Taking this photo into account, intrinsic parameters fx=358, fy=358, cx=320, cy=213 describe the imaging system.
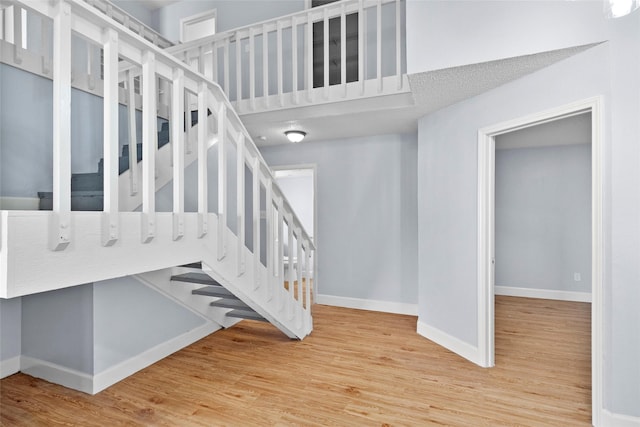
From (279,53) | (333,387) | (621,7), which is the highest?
(279,53)

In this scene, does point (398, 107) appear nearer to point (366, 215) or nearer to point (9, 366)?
point (366, 215)

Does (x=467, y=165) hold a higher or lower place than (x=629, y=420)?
higher

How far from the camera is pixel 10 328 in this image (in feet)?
9.11

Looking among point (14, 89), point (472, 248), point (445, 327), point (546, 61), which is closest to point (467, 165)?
point (472, 248)

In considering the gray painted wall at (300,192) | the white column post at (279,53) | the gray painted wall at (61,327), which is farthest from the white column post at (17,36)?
the gray painted wall at (300,192)

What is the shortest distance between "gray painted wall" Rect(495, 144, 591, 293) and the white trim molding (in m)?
3.47

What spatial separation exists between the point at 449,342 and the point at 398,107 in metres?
2.24

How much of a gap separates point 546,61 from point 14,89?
12.0ft

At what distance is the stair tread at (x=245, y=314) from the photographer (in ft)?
11.0

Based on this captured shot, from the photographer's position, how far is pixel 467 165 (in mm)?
3148

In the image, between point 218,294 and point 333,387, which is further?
point 218,294

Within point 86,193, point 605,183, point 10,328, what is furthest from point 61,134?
point 605,183

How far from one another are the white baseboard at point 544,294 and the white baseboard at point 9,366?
5744mm

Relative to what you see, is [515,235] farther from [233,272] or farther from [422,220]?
[233,272]
